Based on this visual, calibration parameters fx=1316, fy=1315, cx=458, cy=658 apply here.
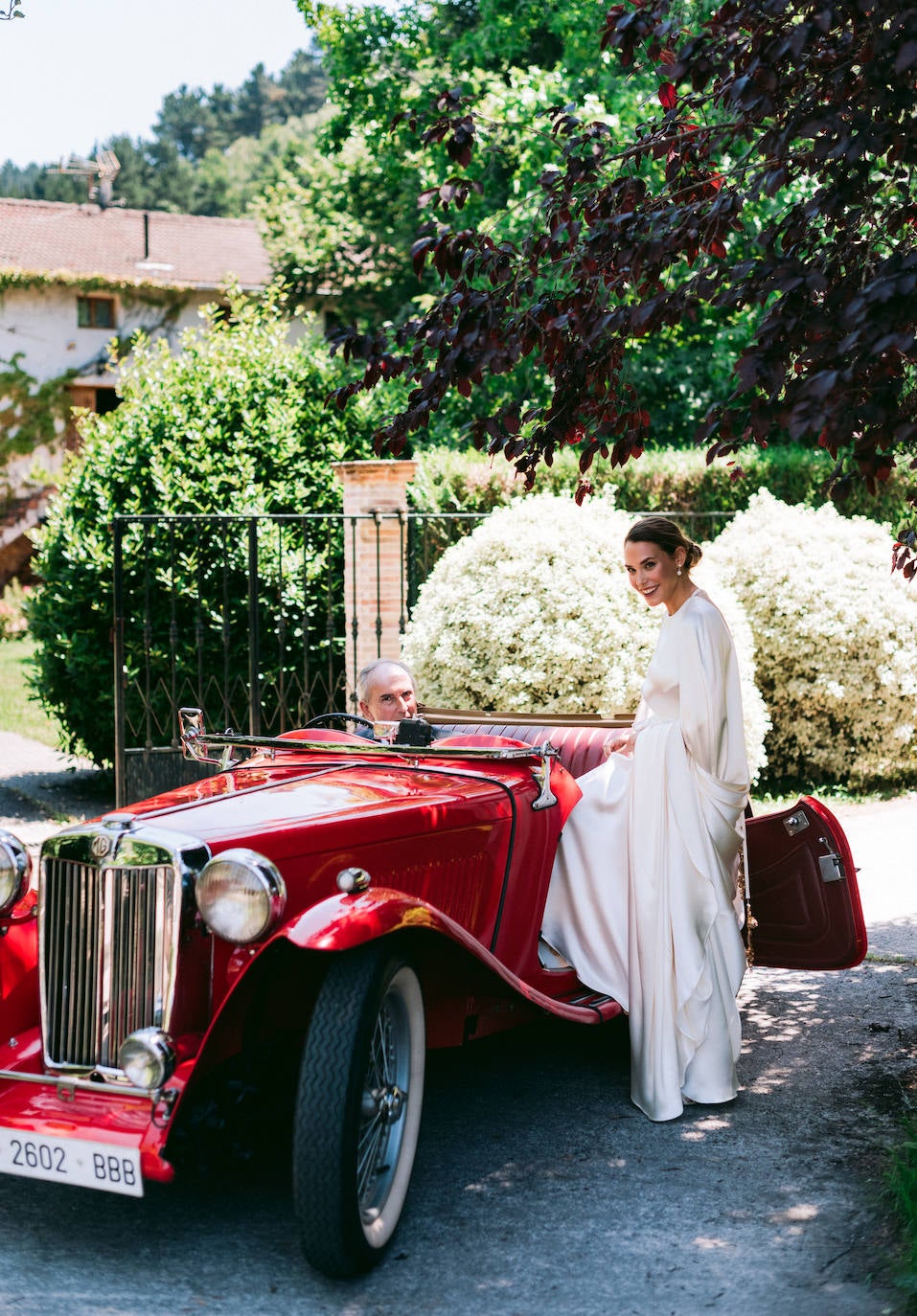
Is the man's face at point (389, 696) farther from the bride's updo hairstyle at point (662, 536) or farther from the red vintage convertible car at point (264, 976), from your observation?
the bride's updo hairstyle at point (662, 536)

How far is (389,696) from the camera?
500 centimetres

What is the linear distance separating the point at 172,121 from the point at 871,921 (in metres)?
70.6

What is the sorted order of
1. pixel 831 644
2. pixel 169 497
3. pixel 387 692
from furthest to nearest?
pixel 831 644, pixel 169 497, pixel 387 692

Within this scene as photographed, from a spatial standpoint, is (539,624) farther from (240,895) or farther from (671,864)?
(240,895)

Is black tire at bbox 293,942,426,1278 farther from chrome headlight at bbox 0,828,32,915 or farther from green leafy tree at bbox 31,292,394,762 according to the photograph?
green leafy tree at bbox 31,292,394,762

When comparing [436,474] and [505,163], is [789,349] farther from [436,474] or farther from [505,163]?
[505,163]

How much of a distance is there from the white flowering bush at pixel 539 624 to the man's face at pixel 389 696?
11.4 feet

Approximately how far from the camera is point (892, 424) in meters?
3.69

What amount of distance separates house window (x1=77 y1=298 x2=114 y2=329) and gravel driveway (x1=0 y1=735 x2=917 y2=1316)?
26.9m

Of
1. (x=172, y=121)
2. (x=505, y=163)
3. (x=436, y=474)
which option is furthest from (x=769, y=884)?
(x=172, y=121)

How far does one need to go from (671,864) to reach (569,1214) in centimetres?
121

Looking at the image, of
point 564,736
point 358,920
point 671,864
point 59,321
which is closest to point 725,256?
Result: point 564,736

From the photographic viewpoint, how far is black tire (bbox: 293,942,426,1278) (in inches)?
120

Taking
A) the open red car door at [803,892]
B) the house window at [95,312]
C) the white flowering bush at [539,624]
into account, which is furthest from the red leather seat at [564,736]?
the house window at [95,312]
